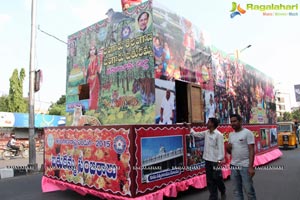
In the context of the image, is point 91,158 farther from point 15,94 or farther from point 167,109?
point 15,94

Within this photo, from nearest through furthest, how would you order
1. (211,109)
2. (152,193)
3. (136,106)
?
(152,193) < (136,106) < (211,109)

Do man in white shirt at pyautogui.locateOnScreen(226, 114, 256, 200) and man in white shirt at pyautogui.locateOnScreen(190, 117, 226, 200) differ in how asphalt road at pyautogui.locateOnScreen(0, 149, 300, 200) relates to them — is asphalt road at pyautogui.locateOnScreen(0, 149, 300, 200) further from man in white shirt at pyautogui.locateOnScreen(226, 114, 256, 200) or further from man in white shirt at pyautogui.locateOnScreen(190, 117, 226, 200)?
man in white shirt at pyautogui.locateOnScreen(226, 114, 256, 200)

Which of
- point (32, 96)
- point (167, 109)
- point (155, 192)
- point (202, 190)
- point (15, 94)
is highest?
point (15, 94)

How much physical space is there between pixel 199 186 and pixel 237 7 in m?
8.29

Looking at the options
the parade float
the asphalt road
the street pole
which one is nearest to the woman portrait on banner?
the parade float

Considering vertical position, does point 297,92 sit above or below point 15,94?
below

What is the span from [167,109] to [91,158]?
228cm

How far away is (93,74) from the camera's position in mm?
7930

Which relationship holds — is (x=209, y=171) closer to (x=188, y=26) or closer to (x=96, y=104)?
(x=96, y=104)

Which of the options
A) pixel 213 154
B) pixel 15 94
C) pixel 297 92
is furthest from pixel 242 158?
pixel 15 94

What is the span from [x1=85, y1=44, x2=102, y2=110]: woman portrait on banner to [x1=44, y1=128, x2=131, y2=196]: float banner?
5.37ft

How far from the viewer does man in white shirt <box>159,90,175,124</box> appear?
6.45 m

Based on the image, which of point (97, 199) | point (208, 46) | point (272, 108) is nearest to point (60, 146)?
point (97, 199)

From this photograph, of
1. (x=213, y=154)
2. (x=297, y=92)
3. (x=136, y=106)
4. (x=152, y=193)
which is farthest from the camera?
(x=297, y=92)
